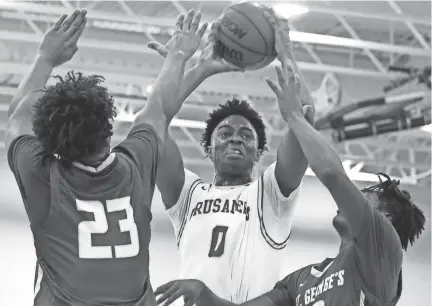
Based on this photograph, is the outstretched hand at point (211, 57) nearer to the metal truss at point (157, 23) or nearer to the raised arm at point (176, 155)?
the raised arm at point (176, 155)

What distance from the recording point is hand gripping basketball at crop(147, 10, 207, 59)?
3375mm

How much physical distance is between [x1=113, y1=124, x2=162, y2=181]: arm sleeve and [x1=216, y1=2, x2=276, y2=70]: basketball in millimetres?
940

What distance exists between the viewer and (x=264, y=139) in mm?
4789

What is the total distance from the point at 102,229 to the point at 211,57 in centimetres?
127

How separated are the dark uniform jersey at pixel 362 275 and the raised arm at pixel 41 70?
4.63 feet

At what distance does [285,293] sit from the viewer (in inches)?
155

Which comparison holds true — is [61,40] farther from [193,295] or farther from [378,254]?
[378,254]

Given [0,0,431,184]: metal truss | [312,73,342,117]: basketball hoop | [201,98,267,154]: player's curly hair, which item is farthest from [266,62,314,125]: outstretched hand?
[312,73,342,117]: basketball hoop

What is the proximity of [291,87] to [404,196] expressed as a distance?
2.83ft

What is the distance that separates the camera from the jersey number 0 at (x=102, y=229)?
8.84 ft

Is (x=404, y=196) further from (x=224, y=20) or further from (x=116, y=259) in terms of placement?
(x=116, y=259)

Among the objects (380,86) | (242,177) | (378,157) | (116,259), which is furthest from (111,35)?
(116,259)

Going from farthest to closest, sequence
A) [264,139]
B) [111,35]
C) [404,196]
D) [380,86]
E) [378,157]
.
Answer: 1. [378,157]
2. [380,86]
3. [111,35]
4. [264,139]
5. [404,196]

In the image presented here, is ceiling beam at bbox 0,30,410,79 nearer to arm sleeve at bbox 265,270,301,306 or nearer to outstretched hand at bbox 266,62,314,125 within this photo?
arm sleeve at bbox 265,270,301,306
